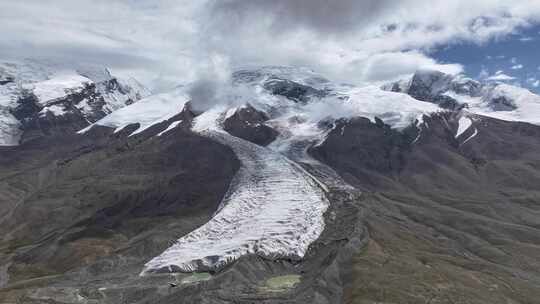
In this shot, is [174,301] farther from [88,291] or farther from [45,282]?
[45,282]

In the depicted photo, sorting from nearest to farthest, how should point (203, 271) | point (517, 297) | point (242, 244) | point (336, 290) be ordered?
point (336, 290) → point (517, 297) → point (203, 271) → point (242, 244)

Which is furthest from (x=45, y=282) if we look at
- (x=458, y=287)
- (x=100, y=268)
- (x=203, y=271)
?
(x=458, y=287)

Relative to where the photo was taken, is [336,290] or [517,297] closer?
[336,290]

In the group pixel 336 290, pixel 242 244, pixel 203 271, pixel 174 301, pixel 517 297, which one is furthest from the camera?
pixel 242 244

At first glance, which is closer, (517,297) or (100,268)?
(517,297)

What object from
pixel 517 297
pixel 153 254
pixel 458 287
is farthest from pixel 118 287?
pixel 517 297

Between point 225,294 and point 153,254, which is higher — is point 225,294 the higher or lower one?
the higher one

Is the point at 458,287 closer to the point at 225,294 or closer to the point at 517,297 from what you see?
the point at 517,297

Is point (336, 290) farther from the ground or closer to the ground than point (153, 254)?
farther from the ground

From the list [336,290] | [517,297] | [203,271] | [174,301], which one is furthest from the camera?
[203,271]
